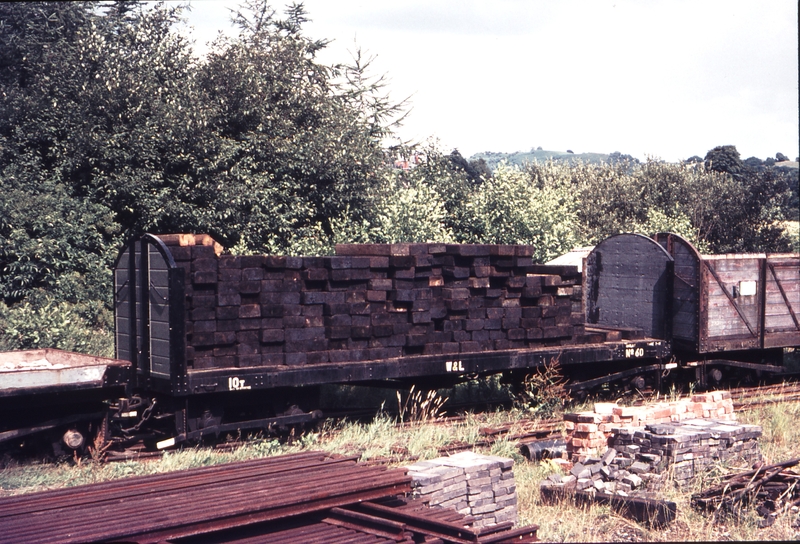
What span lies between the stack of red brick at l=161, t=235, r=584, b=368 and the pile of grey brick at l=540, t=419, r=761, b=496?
10.5ft

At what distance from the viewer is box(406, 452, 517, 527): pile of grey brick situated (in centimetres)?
651

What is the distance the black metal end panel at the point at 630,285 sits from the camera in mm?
Result: 13719

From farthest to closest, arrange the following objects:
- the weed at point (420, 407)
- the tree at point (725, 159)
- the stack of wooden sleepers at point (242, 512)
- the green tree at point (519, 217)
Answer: the tree at point (725, 159) < the green tree at point (519, 217) < the weed at point (420, 407) < the stack of wooden sleepers at point (242, 512)

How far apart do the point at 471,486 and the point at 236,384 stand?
364cm

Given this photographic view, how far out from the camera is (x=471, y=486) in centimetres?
672

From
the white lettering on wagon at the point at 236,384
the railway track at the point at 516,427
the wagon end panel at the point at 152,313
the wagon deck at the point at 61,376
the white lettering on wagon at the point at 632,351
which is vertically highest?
the wagon end panel at the point at 152,313

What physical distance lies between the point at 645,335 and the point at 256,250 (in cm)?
926

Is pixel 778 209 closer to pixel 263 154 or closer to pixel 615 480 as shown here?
A: pixel 263 154

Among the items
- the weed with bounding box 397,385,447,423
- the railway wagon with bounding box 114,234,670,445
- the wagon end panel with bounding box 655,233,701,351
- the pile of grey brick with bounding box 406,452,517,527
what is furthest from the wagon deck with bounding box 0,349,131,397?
the wagon end panel with bounding box 655,233,701,351

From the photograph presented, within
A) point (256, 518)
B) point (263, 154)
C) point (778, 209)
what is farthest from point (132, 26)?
point (778, 209)

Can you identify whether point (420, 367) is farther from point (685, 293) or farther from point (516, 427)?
point (685, 293)

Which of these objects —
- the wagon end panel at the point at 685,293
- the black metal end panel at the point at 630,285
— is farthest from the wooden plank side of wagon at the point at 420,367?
the black metal end panel at the point at 630,285

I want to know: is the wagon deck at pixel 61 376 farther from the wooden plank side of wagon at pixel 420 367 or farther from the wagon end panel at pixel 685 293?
the wagon end panel at pixel 685 293

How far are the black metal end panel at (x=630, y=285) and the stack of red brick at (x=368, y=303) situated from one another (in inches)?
80.1
